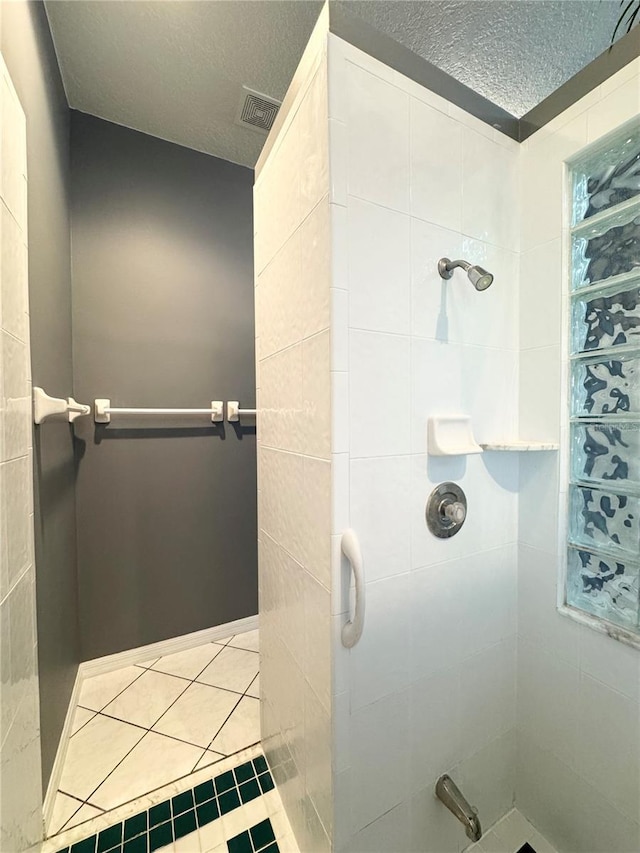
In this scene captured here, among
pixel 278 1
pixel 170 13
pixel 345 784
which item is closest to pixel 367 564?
pixel 345 784

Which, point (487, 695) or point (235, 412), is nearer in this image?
point (487, 695)

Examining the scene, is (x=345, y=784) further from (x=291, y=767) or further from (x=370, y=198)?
(x=370, y=198)

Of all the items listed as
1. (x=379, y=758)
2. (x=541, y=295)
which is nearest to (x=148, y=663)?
(x=379, y=758)

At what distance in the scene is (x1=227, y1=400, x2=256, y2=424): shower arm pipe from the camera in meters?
1.93

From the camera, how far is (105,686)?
5.37ft

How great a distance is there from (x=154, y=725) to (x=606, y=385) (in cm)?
201

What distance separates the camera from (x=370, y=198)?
2.52ft

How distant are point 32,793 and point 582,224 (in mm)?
2093

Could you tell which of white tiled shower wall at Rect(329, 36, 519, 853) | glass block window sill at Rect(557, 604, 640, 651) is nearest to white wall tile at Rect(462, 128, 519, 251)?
white tiled shower wall at Rect(329, 36, 519, 853)

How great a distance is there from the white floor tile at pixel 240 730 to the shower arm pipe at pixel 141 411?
1.34m

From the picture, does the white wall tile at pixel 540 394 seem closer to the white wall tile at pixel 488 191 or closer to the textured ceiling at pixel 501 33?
the white wall tile at pixel 488 191

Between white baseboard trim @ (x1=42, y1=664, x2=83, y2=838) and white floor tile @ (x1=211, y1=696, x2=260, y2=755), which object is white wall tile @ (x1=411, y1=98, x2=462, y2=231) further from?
white baseboard trim @ (x1=42, y1=664, x2=83, y2=838)

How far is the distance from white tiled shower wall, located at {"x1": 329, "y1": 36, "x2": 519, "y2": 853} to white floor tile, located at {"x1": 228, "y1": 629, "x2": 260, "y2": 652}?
3.95ft

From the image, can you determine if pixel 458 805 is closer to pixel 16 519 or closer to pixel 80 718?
pixel 16 519
